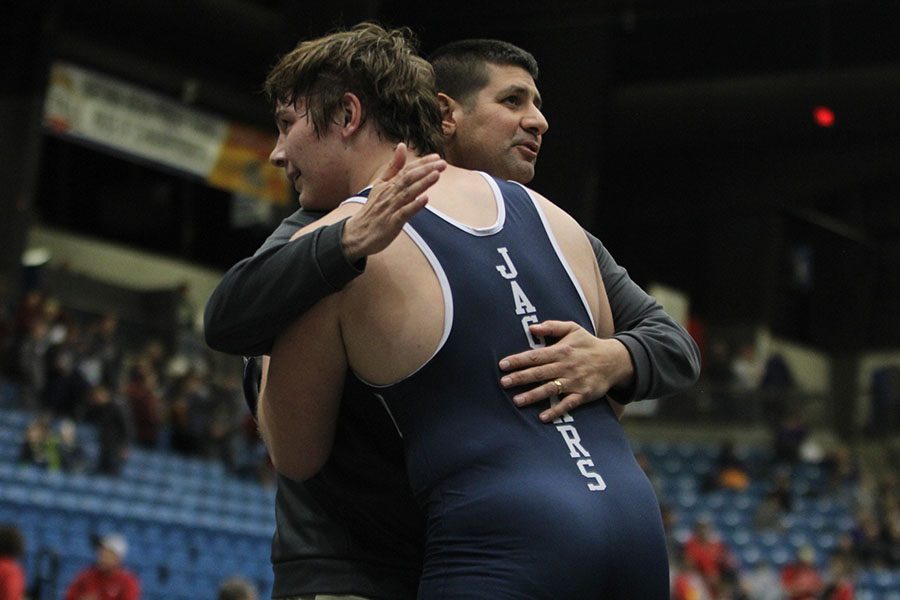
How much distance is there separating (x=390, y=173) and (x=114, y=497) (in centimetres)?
1064

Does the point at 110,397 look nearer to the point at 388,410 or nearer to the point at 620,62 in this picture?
the point at 620,62

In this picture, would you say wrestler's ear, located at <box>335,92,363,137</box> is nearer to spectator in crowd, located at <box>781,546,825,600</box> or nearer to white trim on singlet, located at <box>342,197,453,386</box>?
white trim on singlet, located at <box>342,197,453,386</box>

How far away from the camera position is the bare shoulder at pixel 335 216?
86.0 inches

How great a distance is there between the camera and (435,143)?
2.37m

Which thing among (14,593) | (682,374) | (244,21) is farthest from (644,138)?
(682,374)

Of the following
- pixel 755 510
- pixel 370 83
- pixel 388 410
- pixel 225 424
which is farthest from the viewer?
pixel 755 510

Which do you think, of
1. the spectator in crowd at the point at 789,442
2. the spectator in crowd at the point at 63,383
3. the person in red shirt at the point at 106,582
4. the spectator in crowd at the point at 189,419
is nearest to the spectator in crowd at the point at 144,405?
the spectator in crowd at the point at 189,419

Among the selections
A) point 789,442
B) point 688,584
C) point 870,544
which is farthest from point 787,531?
point 688,584

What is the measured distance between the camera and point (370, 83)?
2.28 m

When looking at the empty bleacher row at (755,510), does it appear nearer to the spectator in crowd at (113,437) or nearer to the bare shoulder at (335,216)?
the spectator in crowd at (113,437)

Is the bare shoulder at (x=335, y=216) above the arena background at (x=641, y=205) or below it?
above

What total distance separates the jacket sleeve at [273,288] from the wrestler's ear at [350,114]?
0.23 metres

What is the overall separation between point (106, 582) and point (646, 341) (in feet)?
22.7

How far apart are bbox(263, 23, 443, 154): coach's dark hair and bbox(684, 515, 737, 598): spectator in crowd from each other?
11.2 metres
